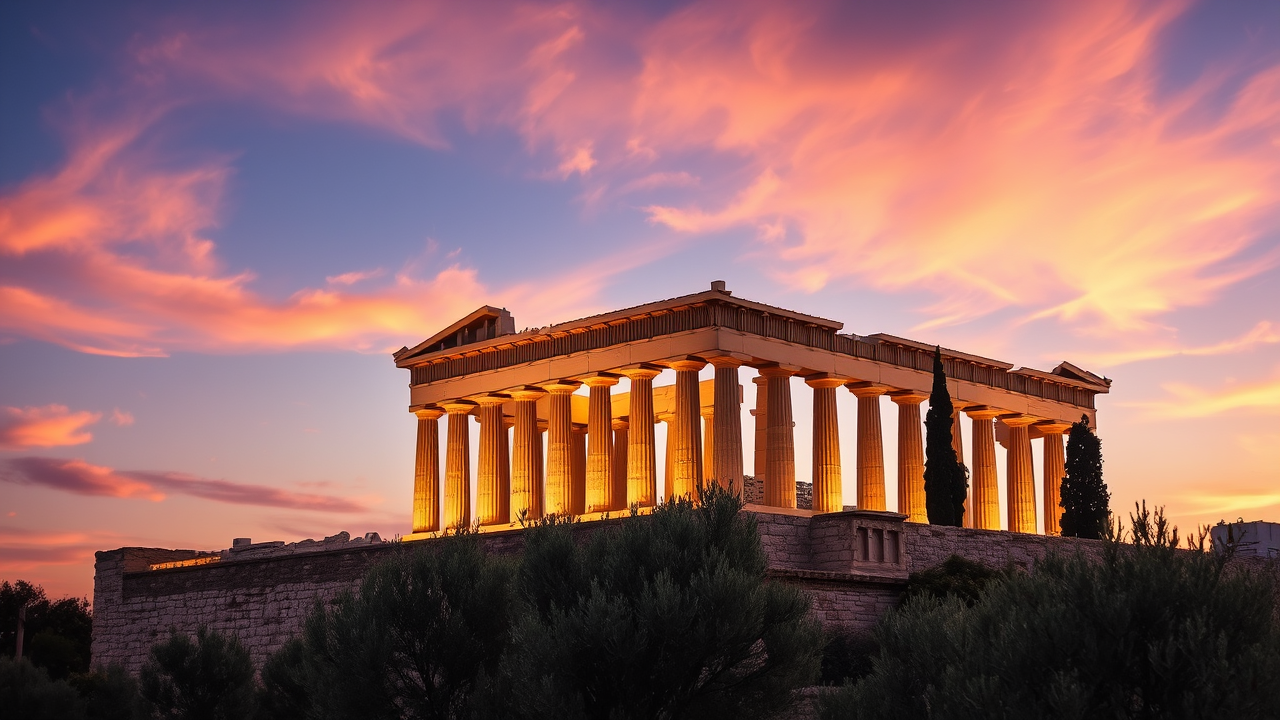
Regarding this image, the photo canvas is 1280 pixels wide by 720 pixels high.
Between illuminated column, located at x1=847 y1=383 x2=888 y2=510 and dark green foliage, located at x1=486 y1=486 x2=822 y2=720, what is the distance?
90.9 feet

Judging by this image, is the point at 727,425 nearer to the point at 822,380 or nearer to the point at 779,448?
the point at 779,448

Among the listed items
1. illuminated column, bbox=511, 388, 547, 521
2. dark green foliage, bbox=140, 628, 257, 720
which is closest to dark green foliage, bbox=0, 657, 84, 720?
dark green foliage, bbox=140, 628, 257, 720

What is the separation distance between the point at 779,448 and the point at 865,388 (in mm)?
6250

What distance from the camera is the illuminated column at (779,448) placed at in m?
51.4

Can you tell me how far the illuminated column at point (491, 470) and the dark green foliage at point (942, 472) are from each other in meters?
16.3

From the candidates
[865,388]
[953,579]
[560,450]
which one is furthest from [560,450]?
[953,579]

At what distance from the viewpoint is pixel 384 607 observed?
1164 inches

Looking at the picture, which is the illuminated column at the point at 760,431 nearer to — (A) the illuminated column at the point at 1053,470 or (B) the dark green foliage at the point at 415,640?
(A) the illuminated column at the point at 1053,470

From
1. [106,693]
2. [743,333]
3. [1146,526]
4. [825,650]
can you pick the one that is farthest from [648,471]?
[1146,526]

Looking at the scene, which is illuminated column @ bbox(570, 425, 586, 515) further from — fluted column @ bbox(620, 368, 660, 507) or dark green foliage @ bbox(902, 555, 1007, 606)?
dark green foliage @ bbox(902, 555, 1007, 606)

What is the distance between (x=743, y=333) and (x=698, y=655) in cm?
2588

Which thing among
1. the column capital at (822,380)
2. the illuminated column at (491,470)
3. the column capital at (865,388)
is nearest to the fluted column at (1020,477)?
the column capital at (865,388)

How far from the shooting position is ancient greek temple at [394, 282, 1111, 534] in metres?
51.0

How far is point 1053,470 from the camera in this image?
2510 inches
